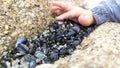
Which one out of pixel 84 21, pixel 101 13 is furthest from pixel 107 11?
pixel 84 21

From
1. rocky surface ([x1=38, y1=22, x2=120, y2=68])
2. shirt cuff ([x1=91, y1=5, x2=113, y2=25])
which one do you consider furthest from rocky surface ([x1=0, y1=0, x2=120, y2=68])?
shirt cuff ([x1=91, y1=5, x2=113, y2=25])

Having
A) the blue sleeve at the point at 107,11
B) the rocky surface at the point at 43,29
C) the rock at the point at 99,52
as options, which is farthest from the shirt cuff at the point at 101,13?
the rock at the point at 99,52

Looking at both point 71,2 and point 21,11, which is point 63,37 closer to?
point 21,11

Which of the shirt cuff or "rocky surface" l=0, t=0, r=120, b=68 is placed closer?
"rocky surface" l=0, t=0, r=120, b=68

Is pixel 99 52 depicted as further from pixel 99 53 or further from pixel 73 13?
pixel 73 13

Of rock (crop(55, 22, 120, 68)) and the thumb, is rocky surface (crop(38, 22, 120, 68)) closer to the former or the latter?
rock (crop(55, 22, 120, 68))

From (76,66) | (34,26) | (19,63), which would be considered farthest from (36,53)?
(76,66)

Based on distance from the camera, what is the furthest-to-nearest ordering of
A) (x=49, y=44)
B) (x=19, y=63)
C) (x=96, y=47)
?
(x=49, y=44) → (x=19, y=63) → (x=96, y=47)
